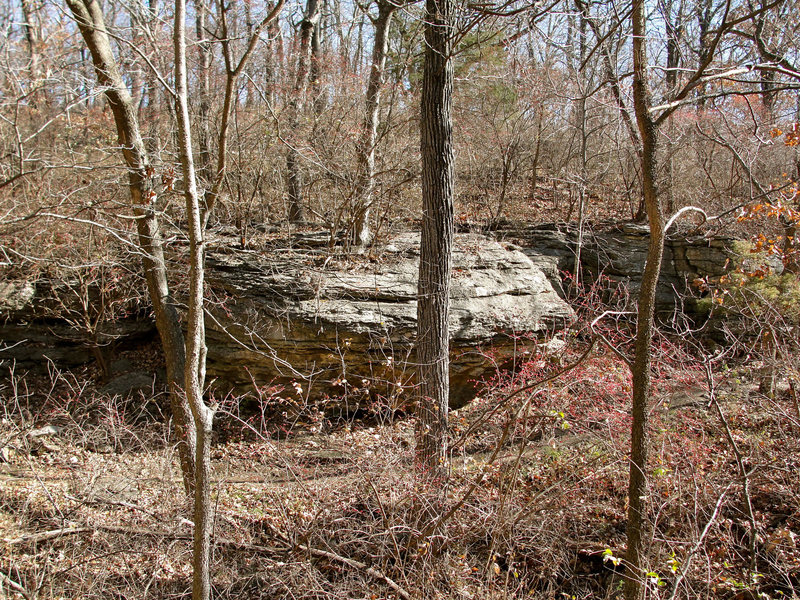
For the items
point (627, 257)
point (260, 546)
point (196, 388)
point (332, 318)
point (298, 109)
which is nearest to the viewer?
point (196, 388)

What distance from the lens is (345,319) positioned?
905 centimetres

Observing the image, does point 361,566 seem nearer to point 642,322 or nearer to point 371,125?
point 642,322

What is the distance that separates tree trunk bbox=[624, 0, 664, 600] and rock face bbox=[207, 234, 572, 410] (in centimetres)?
419

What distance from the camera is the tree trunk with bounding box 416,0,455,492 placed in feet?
20.9

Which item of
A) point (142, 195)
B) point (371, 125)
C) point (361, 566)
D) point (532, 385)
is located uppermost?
point (371, 125)

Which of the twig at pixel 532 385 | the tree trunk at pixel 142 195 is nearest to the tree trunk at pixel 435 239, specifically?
the twig at pixel 532 385

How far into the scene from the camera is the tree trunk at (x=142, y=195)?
20.8 ft

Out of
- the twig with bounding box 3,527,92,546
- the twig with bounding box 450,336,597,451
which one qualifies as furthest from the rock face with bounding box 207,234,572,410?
the twig with bounding box 3,527,92,546

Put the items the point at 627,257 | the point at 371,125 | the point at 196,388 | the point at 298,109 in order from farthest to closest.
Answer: the point at 627,257 < the point at 298,109 < the point at 371,125 < the point at 196,388

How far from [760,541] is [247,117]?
11.4 meters

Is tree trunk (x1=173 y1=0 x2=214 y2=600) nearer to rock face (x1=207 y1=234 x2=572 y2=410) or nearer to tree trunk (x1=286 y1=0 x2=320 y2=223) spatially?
rock face (x1=207 y1=234 x2=572 y2=410)

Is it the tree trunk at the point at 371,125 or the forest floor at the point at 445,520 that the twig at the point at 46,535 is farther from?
the tree trunk at the point at 371,125

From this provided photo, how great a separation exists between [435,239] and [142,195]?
4099 millimetres

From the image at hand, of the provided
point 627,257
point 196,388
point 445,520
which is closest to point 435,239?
point 445,520
